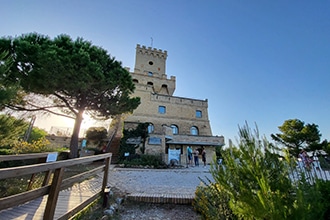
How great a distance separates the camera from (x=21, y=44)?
7.23 m

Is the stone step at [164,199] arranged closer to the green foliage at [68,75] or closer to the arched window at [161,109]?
the green foliage at [68,75]

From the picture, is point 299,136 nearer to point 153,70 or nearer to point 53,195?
point 153,70

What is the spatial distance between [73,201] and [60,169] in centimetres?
117

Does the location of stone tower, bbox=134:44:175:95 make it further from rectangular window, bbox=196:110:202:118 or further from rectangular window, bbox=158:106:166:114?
rectangular window, bbox=196:110:202:118

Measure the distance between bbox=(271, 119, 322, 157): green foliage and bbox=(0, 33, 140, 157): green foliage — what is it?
17.8m

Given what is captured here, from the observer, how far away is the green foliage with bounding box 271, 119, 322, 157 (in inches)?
658

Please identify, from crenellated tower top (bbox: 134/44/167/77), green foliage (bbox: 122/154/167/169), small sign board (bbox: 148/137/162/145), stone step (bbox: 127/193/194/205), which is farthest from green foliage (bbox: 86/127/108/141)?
stone step (bbox: 127/193/194/205)

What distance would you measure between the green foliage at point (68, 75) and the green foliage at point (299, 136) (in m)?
17.8

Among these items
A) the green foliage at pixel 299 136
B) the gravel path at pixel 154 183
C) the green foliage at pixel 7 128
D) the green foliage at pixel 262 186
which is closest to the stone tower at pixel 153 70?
the green foliage at pixel 299 136

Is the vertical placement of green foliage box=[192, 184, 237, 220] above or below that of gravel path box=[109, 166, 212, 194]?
above

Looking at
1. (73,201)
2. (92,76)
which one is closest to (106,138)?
(92,76)

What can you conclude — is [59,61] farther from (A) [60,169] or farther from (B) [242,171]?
(B) [242,171]

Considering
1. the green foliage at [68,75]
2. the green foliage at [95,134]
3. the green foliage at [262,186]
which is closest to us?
the green foliage at [262,186]

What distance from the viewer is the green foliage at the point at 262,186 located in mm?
1227
